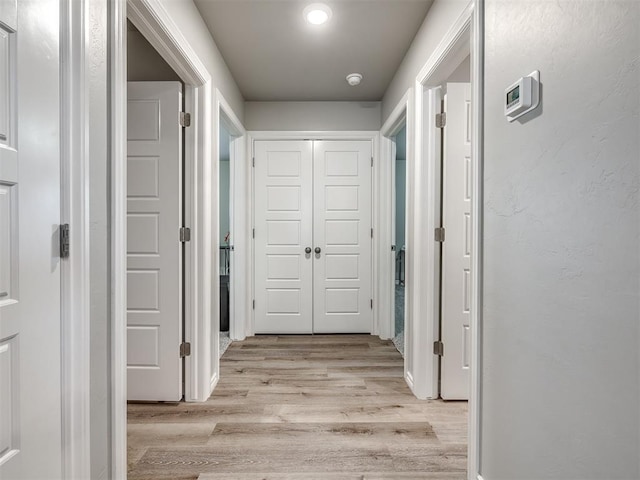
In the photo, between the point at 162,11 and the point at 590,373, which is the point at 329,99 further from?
the point at 590,373

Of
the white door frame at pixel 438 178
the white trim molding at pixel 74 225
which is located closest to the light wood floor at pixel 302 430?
the white door frame at pixel 438 178

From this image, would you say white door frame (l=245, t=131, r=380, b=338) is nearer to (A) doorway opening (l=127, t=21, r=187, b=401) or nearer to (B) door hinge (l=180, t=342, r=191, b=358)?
(A) doorway opening (l=127, t=21, r=187, b=401)

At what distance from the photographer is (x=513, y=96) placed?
3.84ft

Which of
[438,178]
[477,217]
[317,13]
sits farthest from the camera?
[438,178]

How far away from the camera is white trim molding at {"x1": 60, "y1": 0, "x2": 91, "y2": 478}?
3.54 ft

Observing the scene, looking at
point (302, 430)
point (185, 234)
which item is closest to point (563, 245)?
point (302, 430)

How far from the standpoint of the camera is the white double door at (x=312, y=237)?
3859mm

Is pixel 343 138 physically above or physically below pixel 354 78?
below

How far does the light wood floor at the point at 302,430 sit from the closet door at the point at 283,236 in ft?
3.23

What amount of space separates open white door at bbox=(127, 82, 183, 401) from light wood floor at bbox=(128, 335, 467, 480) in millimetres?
434

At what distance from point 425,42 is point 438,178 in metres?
0.88

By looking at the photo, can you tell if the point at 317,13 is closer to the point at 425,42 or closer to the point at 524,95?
the point at 425,42

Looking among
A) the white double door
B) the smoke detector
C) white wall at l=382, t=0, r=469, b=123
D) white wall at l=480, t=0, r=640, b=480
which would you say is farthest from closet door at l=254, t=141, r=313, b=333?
white wall at l=480, t=0, r=640, b=480

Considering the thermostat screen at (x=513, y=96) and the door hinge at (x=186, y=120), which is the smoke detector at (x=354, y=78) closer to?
the door hinge at (x=186, y=120)
